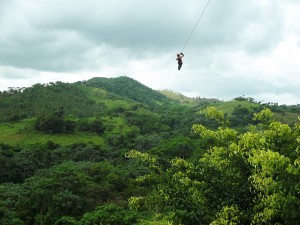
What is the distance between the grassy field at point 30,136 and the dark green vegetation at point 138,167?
11.7 inches

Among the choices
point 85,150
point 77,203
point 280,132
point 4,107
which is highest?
point 4,107

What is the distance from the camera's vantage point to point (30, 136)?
99125mm

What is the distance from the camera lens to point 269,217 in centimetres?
802

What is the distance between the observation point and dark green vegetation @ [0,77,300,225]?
8961mm

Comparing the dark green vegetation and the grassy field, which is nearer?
the dark green vegetation

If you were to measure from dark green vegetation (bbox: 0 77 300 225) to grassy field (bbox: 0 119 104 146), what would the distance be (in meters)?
0.30

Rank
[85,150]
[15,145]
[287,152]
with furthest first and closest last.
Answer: [15,145]
[85,150]
[287,152]

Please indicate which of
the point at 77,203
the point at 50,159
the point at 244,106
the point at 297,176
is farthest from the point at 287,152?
the point at 244,106

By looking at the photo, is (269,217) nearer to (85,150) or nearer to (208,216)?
(208,216)

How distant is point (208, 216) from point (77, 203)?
4072 cm

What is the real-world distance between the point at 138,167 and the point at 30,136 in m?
40.6

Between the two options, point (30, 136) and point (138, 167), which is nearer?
point (138, 167)

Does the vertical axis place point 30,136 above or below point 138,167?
above

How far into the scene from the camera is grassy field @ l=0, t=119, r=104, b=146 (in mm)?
96019
